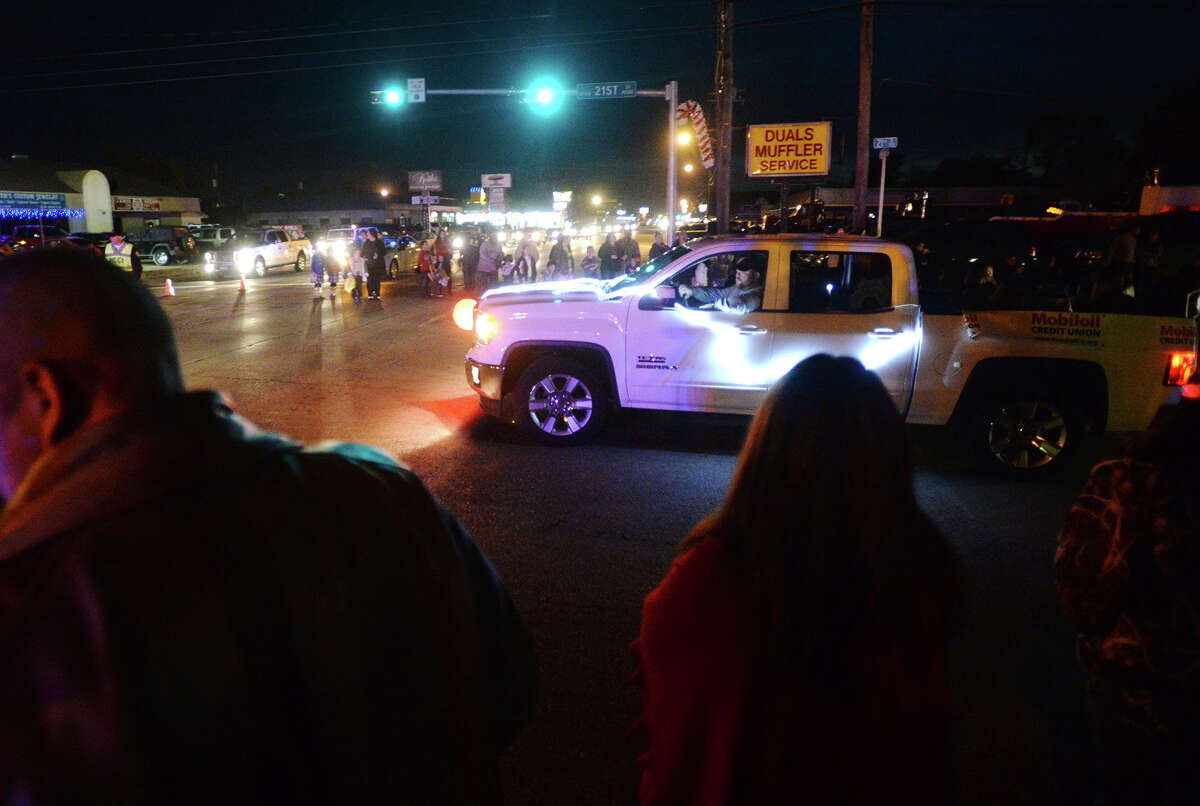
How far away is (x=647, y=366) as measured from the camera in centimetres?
759

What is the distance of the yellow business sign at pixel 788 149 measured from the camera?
21.1 meters

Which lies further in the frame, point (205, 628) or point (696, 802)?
point (696, 802)

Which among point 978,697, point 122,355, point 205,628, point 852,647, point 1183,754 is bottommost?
point 978,697

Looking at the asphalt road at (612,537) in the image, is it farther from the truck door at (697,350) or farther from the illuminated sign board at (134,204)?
A: the illuminated sign board at (134,204)

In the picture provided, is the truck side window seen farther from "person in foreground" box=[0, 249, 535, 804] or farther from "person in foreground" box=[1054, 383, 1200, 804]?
"person in foreground" box=[0, 249, 535, 804]

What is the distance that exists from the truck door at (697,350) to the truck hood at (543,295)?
0.57 metres

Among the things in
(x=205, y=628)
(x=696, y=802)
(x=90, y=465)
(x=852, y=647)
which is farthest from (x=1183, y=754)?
(x=90, y=465)

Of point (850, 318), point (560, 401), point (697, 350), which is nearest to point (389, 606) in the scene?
point (697, 350)

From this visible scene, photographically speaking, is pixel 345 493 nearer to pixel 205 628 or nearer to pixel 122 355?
pixel 205 628

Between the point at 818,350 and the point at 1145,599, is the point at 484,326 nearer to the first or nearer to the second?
the point at 818,350

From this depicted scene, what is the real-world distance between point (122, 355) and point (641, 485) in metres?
5.66

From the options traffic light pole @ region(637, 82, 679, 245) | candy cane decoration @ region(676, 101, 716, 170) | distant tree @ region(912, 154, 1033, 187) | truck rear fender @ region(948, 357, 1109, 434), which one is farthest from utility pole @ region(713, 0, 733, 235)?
distant tree @ region(912, 154, 1033, 187)

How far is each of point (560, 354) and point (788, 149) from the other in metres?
15.8

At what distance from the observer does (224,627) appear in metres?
1.11
